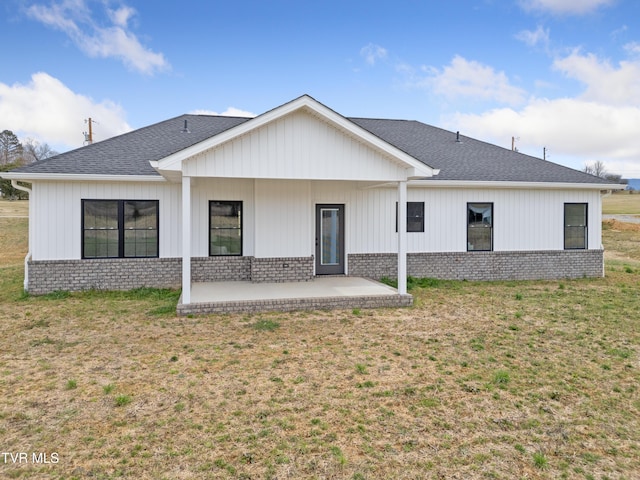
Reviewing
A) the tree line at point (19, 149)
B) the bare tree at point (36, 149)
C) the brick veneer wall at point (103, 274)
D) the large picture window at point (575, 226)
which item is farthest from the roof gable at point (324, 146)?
the bare tree at point (36, 149)

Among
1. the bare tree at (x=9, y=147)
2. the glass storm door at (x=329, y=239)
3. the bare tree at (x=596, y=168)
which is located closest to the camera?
the glass storm door at (x=329, y=239)

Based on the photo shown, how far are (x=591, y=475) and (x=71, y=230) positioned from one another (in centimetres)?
1095

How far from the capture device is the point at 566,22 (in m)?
16.4

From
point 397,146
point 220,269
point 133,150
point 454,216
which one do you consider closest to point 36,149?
point 133,150

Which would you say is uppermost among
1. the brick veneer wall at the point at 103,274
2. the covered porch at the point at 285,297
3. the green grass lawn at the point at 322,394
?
the brick veneer wall at the point at 103,274

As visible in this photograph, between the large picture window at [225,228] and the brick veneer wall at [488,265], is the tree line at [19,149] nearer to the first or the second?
the large picture window at [225,228]

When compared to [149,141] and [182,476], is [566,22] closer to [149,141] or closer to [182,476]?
[149,141]

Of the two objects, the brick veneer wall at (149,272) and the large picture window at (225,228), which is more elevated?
the large picture window at (225,228)

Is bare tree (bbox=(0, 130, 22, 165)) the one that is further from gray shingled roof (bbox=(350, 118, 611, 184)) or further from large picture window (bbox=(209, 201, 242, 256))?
gray shingled roof (bbox=(350, 118, 611, 184))

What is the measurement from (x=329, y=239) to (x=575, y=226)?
25.9 feet

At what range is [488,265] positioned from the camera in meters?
12.6

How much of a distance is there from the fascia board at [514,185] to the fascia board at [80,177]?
701 cm

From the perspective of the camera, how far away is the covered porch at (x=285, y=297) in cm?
845

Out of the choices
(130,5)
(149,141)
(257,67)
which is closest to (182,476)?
(149,141)
